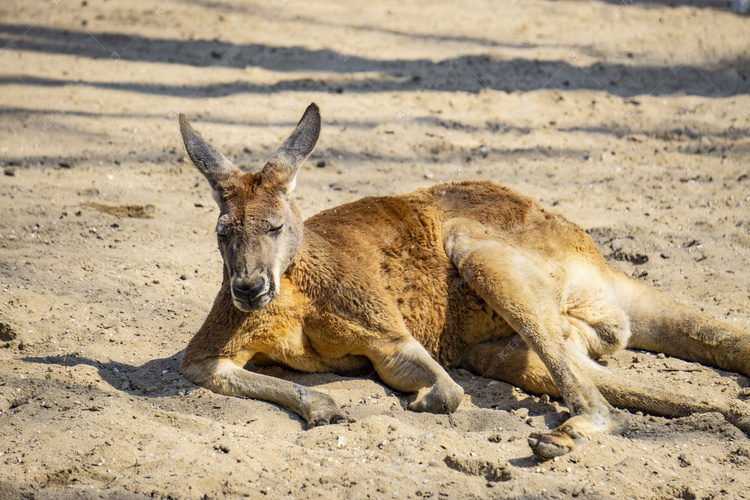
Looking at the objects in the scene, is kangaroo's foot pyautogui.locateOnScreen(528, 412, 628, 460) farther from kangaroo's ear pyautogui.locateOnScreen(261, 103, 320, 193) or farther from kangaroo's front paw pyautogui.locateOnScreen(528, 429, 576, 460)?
kangaroo's ear pyautogui.locateOnScreen(261, 103, 320, 193)

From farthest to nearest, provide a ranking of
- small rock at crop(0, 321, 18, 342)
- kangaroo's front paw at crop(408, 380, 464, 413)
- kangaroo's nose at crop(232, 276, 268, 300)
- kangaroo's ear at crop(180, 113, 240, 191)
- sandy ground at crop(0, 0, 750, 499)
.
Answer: small rock at crop(0, 321, 18, 342) < kangaroo's ear at crop(180, 113, 240, 191) < kangaroo's front paw at crop(408, 380, 464, 413) < kangaroo's nose at crop(232, 276, 268, 300) < sandy ground at crop(0, 0, 750, 499)

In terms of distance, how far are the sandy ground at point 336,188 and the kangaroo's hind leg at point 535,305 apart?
0.16 m

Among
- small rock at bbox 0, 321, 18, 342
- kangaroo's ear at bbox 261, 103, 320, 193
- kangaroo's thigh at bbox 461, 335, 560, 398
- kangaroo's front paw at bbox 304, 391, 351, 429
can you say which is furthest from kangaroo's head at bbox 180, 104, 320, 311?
small rock at bbox 0, 321, 18, 342

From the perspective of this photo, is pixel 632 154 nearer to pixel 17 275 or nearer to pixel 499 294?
pixel 499 294

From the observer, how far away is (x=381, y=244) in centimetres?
448

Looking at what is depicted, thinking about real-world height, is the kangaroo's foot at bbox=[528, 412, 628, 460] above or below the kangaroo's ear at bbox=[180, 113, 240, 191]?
below

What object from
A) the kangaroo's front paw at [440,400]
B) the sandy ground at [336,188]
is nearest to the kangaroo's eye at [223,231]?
the sandy ground at [336,188]

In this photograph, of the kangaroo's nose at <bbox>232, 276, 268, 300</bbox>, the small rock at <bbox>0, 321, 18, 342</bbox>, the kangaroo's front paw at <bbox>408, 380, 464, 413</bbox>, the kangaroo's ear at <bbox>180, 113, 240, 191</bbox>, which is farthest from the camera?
the small rock at <bbox>0, 321, 18, 342</bbox>

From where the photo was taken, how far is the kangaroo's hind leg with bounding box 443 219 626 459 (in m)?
3.62

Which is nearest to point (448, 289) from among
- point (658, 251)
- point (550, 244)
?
point (550, 244)

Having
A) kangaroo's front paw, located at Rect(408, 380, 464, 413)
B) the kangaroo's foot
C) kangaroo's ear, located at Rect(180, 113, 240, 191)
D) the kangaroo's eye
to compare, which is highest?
kangaroo's ear, located at Rect(180, 113, 240, 191)

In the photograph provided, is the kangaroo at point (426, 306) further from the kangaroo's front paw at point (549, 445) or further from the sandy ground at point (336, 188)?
the sandy ground at point (336, 188)

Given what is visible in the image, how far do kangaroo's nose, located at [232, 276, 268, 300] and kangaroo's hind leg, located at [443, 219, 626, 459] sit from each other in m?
1.36

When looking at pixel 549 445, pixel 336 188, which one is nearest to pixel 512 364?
pixel 549 445
